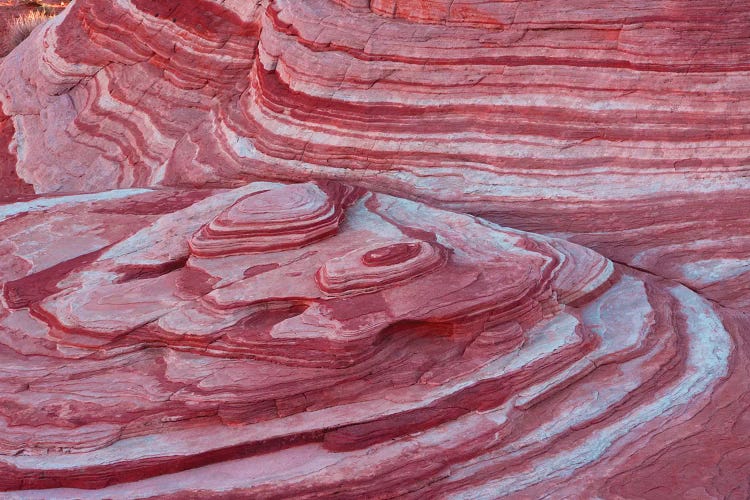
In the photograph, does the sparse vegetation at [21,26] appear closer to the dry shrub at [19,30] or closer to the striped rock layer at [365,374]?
the dry shrub at [19,30]

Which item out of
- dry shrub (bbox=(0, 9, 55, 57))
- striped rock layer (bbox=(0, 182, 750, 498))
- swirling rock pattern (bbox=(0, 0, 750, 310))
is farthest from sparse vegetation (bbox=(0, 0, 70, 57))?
striped rock layer (bbox=(0, 182, 750, 498))

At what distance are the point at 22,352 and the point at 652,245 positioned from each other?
16.8 feet

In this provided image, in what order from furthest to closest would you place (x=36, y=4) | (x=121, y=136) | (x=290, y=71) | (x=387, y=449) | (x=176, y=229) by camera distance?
(x=36, y=4) < (x=121, y=136) < (x=290, y=71) < (x=176, y=229) < (x=387, y=449)

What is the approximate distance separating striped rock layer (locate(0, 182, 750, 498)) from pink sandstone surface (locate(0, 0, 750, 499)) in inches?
0.7

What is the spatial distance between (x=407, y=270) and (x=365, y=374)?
80 centimetres

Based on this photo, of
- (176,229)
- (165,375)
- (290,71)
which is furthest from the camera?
(290,71)

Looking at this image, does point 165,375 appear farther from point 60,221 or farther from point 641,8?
point 641,8

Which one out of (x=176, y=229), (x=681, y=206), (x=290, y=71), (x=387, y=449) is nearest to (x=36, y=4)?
(x=290, y=71)

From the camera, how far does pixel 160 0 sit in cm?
1104

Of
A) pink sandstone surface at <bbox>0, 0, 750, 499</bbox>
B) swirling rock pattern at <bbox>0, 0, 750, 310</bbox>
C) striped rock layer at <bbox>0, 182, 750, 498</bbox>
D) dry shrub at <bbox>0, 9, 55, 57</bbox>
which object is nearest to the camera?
striped rock layer at <bbox>0, 182, 750, 498</bbox>

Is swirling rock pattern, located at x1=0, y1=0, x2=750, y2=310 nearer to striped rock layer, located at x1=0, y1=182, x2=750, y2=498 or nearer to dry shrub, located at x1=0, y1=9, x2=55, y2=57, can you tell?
striped rock layer, located at x1=0, y1=182, x2=750, y2=498

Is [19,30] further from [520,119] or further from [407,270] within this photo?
[407,270]

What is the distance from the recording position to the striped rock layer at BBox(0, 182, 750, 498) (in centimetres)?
499

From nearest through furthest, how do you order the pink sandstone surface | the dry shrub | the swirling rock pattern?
1. the pink sandstone surface
2. the swirling rock pattern
3. the dry shrub
